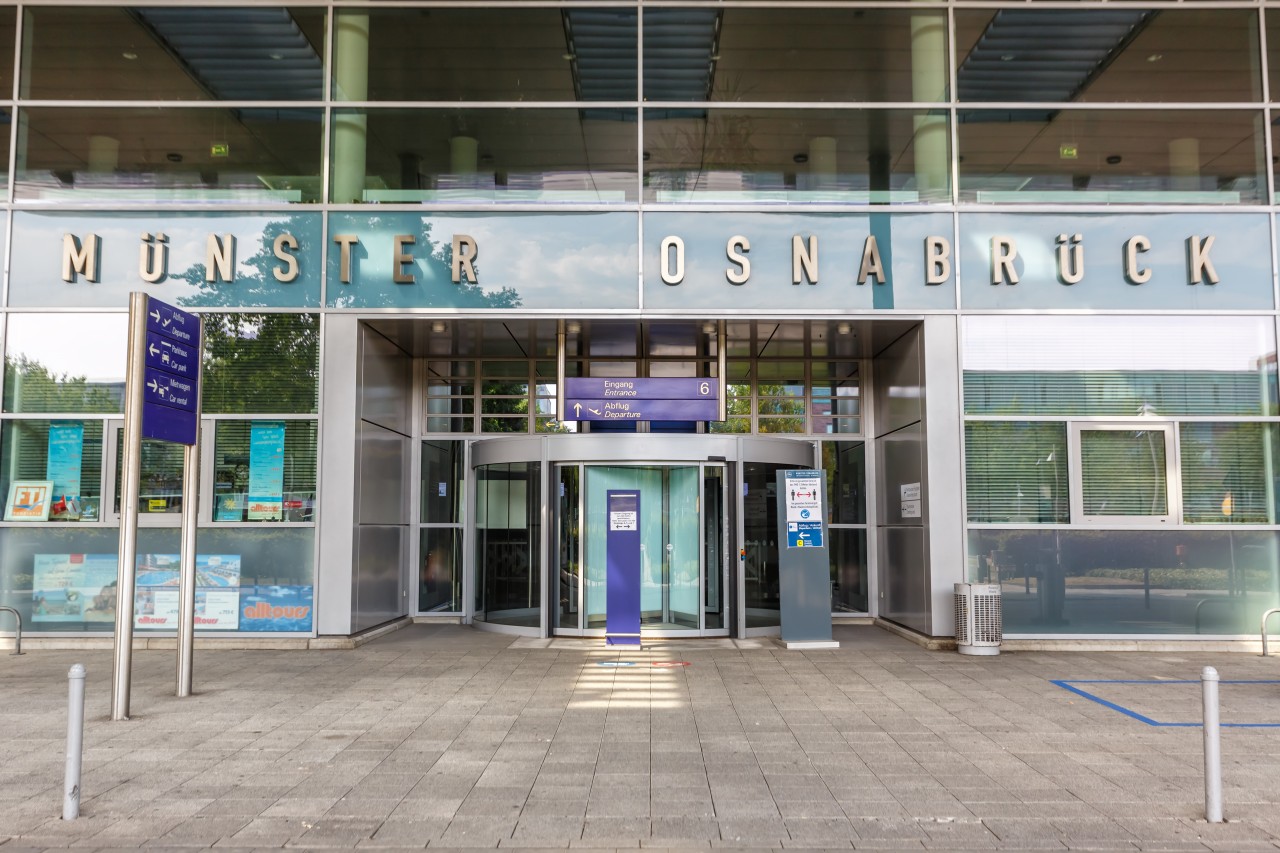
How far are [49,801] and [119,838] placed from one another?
3.00ft

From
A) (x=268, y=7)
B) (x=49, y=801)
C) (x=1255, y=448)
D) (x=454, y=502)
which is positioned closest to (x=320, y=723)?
(x=49, y=801)

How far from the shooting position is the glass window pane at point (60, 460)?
1175 cm

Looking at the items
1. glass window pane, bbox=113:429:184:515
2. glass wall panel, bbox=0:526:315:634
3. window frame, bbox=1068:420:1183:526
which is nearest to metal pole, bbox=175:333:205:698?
glass wall panel, bbox=0:526:315:634

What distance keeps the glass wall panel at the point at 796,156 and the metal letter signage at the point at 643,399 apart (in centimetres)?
237

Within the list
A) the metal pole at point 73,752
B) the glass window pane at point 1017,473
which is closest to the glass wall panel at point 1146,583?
the glass window pane at point 1017,473

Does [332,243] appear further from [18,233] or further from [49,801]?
[49,801]

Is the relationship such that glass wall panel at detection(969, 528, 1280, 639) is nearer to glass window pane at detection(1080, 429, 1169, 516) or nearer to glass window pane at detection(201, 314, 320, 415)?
glass window pane at detection(1080, 429, 1169, 516)

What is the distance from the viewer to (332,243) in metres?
12.1

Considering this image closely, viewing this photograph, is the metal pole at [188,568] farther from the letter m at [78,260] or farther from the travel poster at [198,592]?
the letter m at [78,260]

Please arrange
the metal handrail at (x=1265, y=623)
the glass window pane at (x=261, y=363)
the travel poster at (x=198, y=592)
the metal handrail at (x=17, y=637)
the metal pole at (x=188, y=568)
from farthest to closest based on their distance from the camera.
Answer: the glass window pane at (x=261, y=363)
the travel poster at (x=198, y=592)
the metal handrail at (x=17, y=637)
the metal handrail at (x=1265, y=623)
the metal pole at (x=188, y=568)

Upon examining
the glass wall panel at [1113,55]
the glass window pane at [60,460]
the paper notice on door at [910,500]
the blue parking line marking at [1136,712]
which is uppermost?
the glass wall panel at [1113,55]

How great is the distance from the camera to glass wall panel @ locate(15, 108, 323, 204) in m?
12.1

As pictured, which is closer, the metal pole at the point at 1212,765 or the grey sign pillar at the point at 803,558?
the metal pole at the point at 1212,765

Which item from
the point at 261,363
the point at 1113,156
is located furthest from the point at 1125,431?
the point at 261,363
